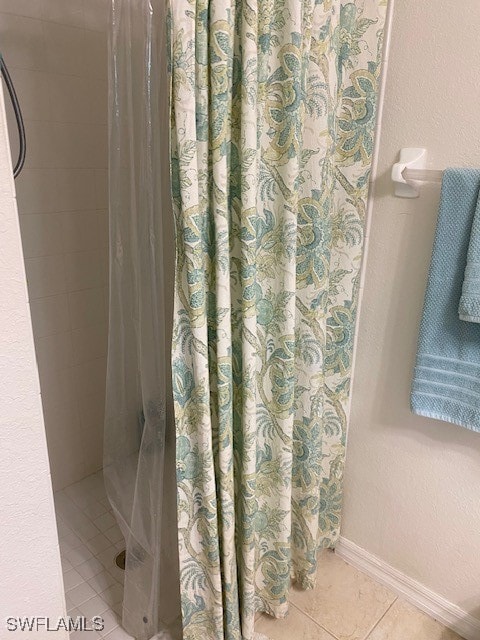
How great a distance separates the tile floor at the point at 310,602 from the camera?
1.51 meters

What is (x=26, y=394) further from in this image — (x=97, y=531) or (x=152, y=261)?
(x=97, y=531)

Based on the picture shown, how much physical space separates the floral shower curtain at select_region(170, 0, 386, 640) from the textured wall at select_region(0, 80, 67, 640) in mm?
322

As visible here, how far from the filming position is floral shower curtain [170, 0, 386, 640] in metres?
1.00

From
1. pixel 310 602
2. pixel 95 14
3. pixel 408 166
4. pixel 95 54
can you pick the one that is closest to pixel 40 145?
pixel 95 54

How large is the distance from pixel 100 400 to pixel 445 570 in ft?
4.78

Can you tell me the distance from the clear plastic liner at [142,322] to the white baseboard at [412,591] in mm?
641

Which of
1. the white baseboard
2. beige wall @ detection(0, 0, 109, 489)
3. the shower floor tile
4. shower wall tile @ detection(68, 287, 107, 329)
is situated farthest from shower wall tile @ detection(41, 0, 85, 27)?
the white baseboard

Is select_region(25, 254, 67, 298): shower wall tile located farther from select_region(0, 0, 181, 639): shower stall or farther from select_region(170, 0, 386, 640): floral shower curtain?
select_region(170, 0, 386, 640): floral shower curtain

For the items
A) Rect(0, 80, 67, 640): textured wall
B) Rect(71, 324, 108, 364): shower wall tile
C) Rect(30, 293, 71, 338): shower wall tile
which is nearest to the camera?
Rect(0, 80, 67, 640): textured wall

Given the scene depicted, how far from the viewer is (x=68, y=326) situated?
6.37ft

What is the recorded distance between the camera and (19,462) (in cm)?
88

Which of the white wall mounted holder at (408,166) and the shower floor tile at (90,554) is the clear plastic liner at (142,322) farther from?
the white wall mounted holder at (408,166)

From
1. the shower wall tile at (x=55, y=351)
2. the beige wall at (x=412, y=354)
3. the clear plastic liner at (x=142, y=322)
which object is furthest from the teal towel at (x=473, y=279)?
the shower wall tile at (x=55, y=351)

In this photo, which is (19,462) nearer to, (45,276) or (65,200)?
(45,276)
